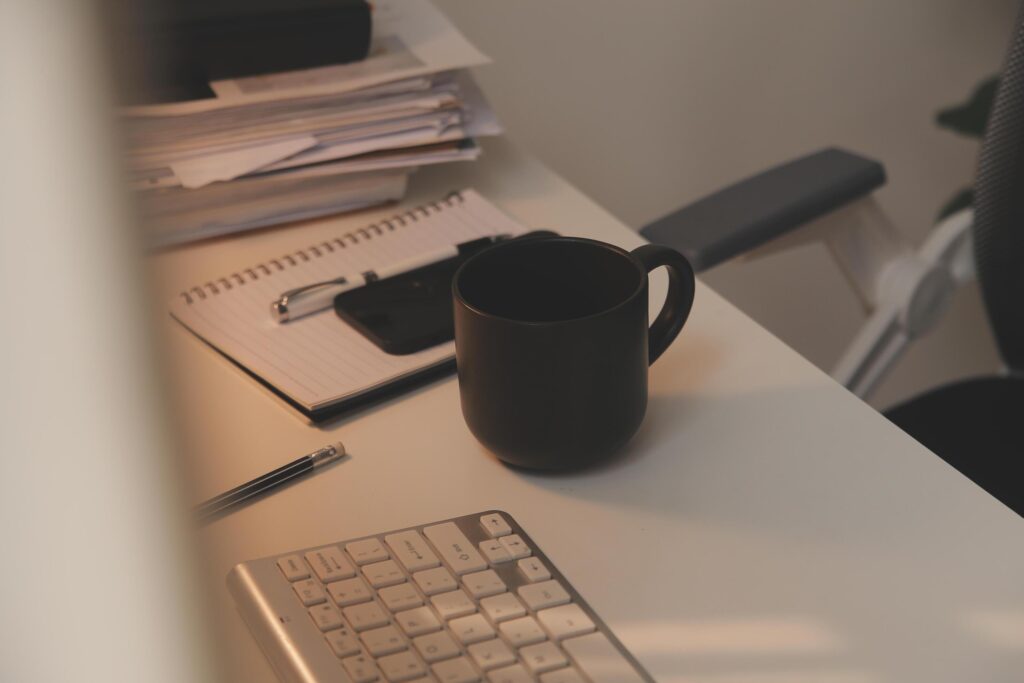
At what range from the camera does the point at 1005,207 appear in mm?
839

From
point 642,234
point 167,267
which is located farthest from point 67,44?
point 642,234

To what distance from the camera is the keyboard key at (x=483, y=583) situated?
1.58 feet

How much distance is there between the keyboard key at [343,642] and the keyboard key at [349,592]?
0.02 metres

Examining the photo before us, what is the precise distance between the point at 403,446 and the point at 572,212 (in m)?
0.32

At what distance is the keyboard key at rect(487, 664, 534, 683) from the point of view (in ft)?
1.42

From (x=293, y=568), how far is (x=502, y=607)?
100 mm

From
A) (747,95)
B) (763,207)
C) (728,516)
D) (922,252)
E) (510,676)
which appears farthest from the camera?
(747,95)

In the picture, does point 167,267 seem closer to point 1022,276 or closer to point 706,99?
point 1022,276

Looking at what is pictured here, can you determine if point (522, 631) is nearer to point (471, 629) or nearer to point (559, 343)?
point (471, 629)

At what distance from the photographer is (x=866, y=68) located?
61.1 inches

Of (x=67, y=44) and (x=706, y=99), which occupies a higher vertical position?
(x=67, y=44)

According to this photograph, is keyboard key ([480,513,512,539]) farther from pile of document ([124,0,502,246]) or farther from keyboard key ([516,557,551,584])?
pile of document ([124,0,502,246])

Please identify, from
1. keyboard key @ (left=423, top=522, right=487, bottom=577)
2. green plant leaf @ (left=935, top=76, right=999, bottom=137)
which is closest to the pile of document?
keyboard key @ (left=423, top=522, right=487, bottom=577)

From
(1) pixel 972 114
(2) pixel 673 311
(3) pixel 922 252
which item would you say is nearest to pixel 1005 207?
(3) pixel 922 252
